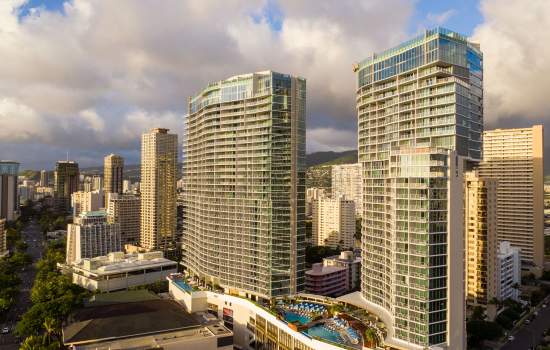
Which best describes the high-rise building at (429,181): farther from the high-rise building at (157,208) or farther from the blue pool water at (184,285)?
the high-rise building at (157,208)

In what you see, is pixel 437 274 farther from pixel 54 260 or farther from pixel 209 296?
pixel 54 260

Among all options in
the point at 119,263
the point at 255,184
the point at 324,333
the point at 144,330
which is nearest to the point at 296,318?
the point at 324,333

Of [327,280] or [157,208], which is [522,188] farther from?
[157,208]

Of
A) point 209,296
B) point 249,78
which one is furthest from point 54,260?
point 249,78

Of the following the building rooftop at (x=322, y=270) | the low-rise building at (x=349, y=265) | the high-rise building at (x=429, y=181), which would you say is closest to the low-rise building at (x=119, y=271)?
the building rooftop at (x=322, y=270)

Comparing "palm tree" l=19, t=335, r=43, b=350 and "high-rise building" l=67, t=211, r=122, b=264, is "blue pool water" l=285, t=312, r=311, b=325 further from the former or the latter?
"high-rise building" l=67, t=211, r=122, b=264

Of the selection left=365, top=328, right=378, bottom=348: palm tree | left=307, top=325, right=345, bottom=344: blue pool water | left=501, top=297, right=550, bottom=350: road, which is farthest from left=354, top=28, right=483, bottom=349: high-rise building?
left=501, top=297, right=550, bottom=350: road

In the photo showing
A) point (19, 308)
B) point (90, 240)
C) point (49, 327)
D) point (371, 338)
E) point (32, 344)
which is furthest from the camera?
point (90, 240)
